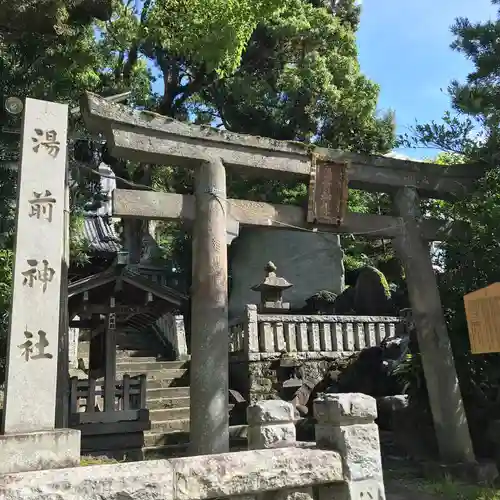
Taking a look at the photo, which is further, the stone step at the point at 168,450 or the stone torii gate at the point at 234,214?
the stone step at the point at 168,450

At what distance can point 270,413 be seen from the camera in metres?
4.12

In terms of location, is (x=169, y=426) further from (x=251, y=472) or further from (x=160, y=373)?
(x=251, y=472)

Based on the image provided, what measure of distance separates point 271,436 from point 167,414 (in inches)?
291

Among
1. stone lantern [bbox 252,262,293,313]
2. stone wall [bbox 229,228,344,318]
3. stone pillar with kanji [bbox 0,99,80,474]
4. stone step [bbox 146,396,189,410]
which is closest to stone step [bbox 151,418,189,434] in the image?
stone step [bbox 146,396,189,410]

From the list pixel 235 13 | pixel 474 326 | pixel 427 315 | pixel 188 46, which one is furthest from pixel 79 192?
pixel 474 326

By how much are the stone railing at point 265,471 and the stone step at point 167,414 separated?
23.5ft

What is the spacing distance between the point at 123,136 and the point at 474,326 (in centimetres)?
489

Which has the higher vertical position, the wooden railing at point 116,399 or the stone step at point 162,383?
the stone step at point 162,383

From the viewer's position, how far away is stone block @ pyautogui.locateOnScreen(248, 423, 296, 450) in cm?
405

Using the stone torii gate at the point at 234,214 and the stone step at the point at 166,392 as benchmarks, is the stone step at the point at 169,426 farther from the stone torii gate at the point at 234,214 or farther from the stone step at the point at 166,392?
the stone torii gate at the point at 234,214

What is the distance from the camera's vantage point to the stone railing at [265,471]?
2941mm

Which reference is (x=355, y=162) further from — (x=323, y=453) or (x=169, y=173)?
(x=169, y=173)

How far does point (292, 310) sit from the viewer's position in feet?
60.0

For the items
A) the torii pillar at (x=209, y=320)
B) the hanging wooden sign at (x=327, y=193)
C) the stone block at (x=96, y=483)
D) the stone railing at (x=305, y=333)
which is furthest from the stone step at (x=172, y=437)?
the stone block at (x=96, y=483)
